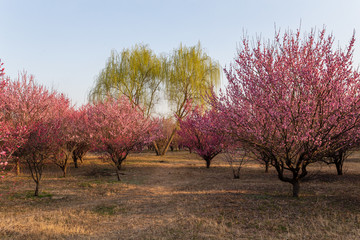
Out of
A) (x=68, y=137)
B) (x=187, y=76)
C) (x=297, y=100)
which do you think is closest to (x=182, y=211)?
(x=297, y=100)

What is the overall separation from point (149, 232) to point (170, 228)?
17.7 inches

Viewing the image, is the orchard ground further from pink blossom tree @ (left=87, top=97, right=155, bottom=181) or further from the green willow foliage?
the green willow foliage

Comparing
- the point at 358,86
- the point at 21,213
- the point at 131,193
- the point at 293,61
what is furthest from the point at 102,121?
the point at 358,86

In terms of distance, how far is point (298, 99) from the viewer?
18.2ft

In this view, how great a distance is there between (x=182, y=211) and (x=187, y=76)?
1688cm

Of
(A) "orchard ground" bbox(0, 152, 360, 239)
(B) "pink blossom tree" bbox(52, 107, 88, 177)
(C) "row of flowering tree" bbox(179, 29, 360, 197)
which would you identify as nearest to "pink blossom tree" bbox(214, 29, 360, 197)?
(C) "row of flowering tree" bbox(179, 29, 360, 197)

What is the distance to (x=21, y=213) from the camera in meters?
6.87

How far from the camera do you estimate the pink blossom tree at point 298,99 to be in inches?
214

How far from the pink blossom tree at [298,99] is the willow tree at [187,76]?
1547cm

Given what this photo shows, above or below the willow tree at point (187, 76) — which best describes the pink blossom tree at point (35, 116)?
below

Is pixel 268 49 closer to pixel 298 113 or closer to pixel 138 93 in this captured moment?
pixel 298 113

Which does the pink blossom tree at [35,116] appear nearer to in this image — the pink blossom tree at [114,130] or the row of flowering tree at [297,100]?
the pink blossom tree at [114,130]

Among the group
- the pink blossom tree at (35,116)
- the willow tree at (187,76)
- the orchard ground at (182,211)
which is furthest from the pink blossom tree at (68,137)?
the willow tree at (187,76)

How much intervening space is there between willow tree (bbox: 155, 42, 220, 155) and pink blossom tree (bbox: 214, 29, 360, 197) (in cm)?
1547
